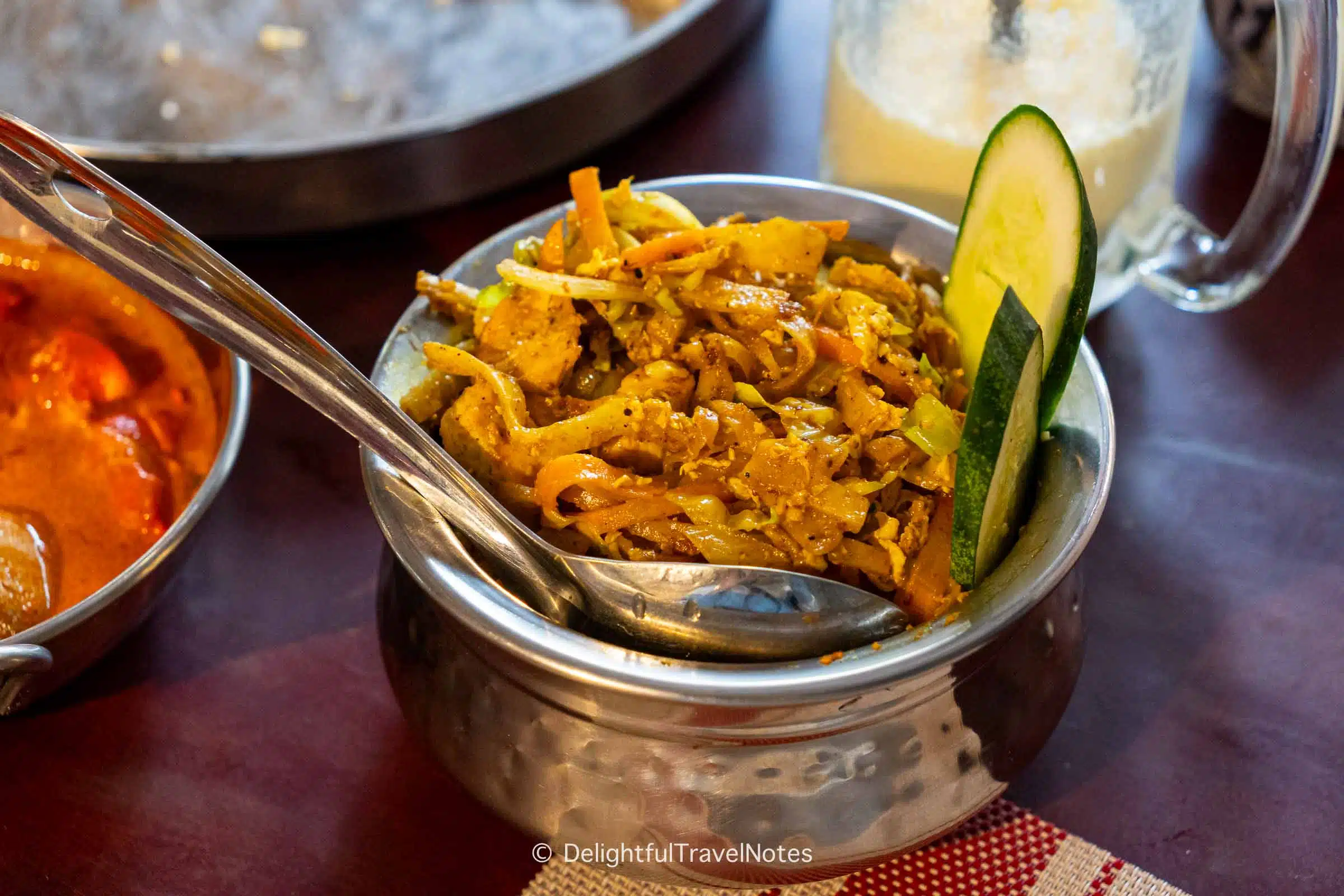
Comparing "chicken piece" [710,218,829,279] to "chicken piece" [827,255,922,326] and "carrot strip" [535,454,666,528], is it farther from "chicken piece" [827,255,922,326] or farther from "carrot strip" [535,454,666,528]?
"carrot strip" [535,454,666,528]

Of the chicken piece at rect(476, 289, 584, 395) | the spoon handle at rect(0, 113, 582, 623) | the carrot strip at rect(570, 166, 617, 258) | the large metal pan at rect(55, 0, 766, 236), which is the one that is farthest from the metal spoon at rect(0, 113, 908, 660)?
the large metal pan at rect(55, 0, 766, 236)

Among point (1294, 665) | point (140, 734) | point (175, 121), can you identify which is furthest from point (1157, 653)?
point (175, 121)

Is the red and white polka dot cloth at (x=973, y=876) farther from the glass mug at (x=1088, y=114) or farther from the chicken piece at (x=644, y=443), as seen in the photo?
the glass mug at (x=1088, y=114)

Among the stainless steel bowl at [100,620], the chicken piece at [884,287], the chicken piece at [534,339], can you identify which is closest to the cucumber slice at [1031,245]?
the chicken piece at [884,287]

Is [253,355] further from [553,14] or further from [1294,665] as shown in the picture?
[553,14]

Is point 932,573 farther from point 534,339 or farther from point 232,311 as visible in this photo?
point 232,311

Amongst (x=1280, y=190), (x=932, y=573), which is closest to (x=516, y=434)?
(x=932, y=573)

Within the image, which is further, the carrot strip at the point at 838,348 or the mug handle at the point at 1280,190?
the mug handle at the point at 1280,190
